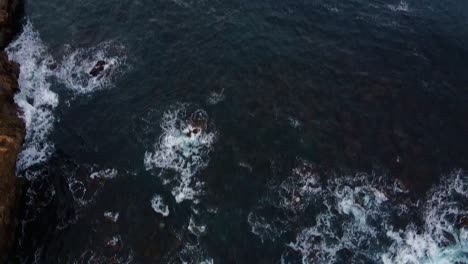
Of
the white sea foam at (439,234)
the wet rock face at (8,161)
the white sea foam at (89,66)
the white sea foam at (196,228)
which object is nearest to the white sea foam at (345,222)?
the white sea foam at (439,234)

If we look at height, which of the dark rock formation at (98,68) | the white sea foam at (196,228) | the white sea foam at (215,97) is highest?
the white sea foam at (215,97)

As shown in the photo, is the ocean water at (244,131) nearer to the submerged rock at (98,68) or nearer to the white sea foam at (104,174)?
the white sea foam at (104,174)

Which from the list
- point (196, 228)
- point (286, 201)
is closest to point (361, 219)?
point (286, 201)

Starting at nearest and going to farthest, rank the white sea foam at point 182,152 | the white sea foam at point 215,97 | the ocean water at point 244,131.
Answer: the ocean water at point 244,131
the white sea foam at point 182,152
the white sea foam at point 215,97

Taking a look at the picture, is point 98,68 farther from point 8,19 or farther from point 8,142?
point 8,19

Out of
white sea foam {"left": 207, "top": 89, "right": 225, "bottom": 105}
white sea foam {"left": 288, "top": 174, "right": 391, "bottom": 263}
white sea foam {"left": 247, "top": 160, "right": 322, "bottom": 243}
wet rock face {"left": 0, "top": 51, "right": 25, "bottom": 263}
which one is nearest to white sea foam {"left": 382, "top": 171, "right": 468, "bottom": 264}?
white sea foam {"left": 288, "top": 174, "right": 391, "bottom": 263}

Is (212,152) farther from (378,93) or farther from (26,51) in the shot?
(26,51)

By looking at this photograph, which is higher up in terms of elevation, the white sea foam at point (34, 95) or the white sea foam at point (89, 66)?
the white sea foam at point (89, 66)
